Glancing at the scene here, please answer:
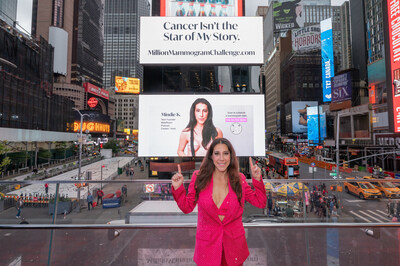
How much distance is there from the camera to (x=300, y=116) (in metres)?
72.7

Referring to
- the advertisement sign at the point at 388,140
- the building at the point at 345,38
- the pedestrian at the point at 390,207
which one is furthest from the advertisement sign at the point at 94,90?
the building at the point at 345,38

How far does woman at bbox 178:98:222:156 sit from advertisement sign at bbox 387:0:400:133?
66.5 ft

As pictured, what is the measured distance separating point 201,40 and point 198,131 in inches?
183

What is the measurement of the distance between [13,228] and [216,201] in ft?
12.4

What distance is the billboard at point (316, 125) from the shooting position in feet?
177

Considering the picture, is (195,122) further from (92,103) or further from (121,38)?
(121,38)

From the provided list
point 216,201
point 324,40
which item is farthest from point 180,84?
point 324,40

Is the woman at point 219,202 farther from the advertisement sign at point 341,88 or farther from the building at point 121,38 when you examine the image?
the building at point 121,38

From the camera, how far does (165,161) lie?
45.9 feet

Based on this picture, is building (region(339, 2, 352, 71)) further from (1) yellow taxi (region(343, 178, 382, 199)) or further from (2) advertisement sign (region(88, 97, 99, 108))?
(1) yellow taxi (region(343, 178, 382, 199))

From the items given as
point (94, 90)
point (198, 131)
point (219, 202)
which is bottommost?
point (219, 202)

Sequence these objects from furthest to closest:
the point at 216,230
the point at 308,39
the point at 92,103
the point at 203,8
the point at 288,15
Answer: the point at 288,15 → the point at 92,103 → the point at 308,39 → the point at 203,8 → the point at 216,230

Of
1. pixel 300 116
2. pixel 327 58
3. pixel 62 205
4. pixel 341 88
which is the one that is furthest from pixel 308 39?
pixel 62 205

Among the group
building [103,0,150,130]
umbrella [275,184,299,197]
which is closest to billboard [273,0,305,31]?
building [103,0,150,130]
